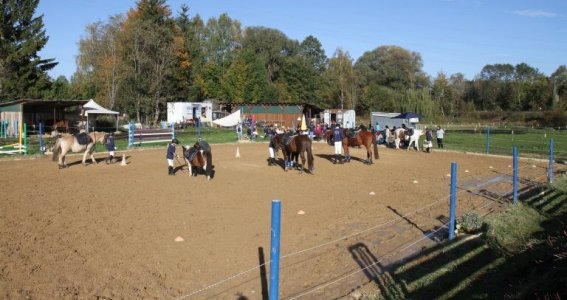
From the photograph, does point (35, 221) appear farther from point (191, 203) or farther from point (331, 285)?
point (331, 285)

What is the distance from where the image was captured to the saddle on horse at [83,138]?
18562 millimetres

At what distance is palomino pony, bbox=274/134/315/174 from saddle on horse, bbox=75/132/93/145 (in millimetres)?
7765

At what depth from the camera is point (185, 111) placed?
166 feet

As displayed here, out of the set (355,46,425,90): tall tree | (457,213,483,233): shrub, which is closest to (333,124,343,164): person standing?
(457,213,483,233): shrub

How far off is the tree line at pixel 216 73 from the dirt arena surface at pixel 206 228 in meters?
31.2

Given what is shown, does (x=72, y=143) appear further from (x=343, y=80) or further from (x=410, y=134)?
(x=343, y=80)

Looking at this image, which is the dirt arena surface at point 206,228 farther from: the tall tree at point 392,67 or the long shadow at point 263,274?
the tall tree at point 392,67

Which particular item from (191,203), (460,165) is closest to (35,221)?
(191,203)

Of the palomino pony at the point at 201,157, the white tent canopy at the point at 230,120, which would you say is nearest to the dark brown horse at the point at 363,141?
the palomino pony at the point at 201,157

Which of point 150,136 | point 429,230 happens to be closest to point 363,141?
point 429,230

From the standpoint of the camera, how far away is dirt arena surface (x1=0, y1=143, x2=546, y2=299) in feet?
Result: 22.3

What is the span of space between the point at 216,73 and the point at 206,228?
62772mm

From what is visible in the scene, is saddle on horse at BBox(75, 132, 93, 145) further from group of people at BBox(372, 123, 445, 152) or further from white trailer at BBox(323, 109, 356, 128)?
white trailer at BBox(323, 109, 356, 128)

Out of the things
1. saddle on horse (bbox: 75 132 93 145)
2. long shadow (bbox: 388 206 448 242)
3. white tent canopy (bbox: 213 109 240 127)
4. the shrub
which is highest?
white tent canopy (bbox: 213 109 240 127)
